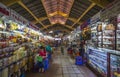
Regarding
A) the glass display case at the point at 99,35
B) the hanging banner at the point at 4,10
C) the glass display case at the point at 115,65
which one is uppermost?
the hanging banner at the point at 4,10

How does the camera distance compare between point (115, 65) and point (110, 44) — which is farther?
point (110, 44)

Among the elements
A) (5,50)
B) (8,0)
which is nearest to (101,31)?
(5,50)

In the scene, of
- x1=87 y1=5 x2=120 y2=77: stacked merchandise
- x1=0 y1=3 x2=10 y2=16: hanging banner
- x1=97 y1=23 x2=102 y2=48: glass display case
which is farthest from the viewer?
x1=97 y1=23 x2=102 y2=48: glass display case

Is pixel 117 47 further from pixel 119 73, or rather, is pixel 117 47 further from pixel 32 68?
pixel 32 68

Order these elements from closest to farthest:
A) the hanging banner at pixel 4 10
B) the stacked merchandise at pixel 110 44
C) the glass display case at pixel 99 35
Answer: the hanging banner at pixel 4 10
the stacked merchandise at pixel 110 44
the glass display case at pixel 99 35

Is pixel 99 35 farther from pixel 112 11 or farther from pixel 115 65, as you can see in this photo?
pixel 115 65

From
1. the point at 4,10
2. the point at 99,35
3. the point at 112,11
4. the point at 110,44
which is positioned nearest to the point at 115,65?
the point at 110,44

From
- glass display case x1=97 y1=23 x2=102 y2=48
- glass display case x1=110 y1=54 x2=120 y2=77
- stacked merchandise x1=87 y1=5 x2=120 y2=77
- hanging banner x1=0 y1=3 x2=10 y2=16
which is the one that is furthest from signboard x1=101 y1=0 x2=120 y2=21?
hanging banner x1=0 y1=3 x2=10 y2=16

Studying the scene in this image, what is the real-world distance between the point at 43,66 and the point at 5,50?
4.08 m

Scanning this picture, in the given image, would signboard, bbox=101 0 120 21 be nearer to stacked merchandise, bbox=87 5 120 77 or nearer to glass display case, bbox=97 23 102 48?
stacked merchandise, bbox=87 5 120 77

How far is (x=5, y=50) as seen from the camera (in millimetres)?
6590

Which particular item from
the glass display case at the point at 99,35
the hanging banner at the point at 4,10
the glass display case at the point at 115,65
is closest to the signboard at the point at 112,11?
the glass display case at the point at 99,35

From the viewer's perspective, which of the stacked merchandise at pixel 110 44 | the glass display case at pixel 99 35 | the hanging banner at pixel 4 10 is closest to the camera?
the hanging banner at pixel 4 10

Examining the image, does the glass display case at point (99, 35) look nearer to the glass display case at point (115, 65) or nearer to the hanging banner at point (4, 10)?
the glass display case at point (115, 65)
